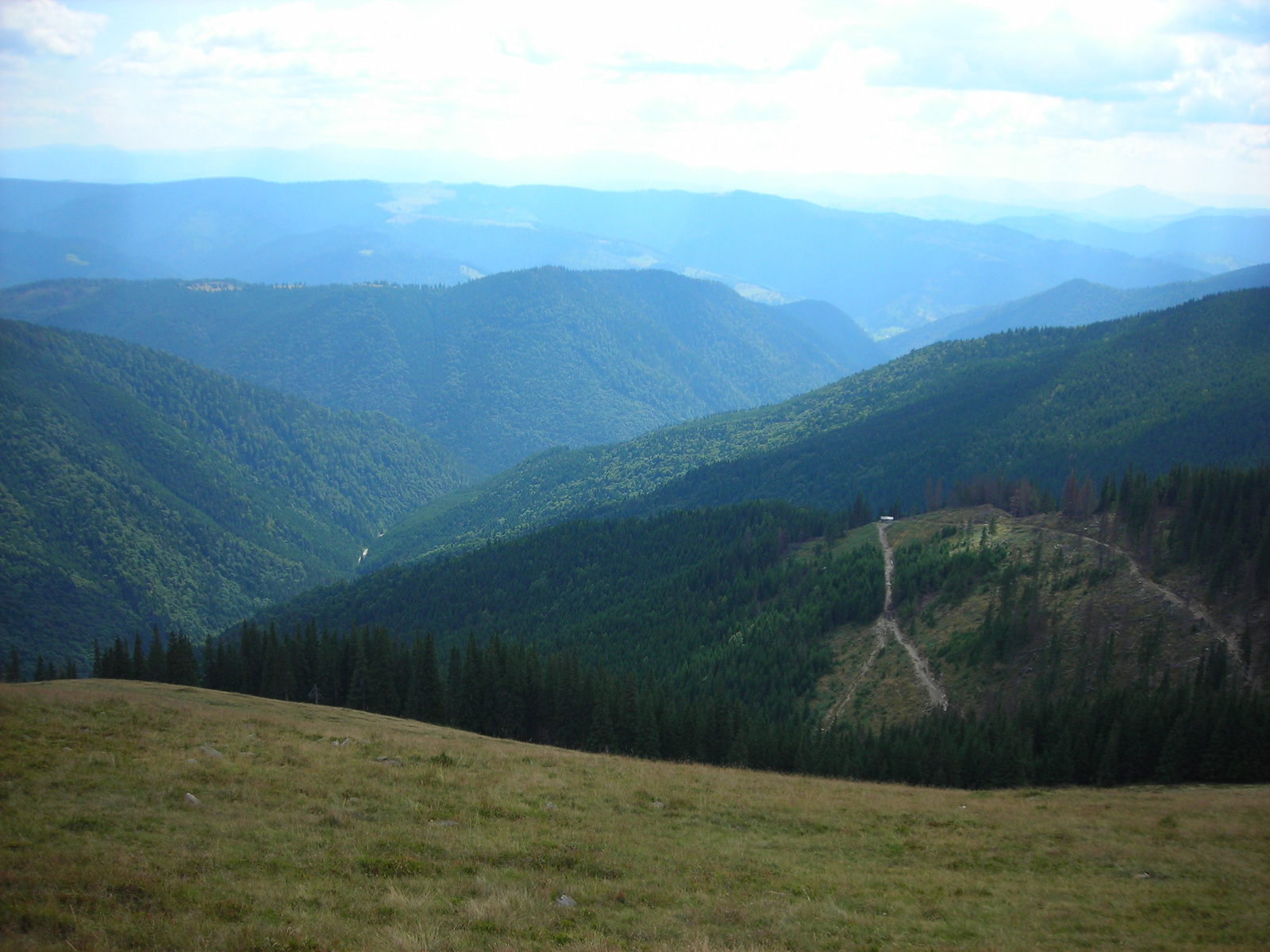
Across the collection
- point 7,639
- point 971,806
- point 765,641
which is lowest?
point 7,639

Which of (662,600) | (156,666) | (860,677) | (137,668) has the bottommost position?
(662,600)

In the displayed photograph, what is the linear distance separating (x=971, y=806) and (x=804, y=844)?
42.2 feet

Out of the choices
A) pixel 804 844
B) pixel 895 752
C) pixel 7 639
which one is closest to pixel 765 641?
pixel 895 752

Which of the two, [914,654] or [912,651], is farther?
[912,651]

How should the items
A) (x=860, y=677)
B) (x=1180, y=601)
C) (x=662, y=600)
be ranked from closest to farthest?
(x=1180, y=601), (x=860, y=677), (x=662, y=600)

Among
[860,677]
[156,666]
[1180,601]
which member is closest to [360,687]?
[156,666]

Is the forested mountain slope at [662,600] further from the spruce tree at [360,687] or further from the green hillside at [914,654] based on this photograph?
the spruce tree at [360,687]

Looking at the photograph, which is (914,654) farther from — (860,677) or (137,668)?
(137,668)

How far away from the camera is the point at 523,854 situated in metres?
23.6

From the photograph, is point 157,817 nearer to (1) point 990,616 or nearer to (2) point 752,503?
(1) point 990,616

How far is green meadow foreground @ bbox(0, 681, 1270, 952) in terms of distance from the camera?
18047 millimetres

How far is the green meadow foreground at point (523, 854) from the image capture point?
59.2 ft

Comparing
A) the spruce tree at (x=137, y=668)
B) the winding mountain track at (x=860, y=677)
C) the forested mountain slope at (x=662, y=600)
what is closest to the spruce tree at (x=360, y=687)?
the forested mountain slope at (x=662, y=600)

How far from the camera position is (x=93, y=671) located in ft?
267
